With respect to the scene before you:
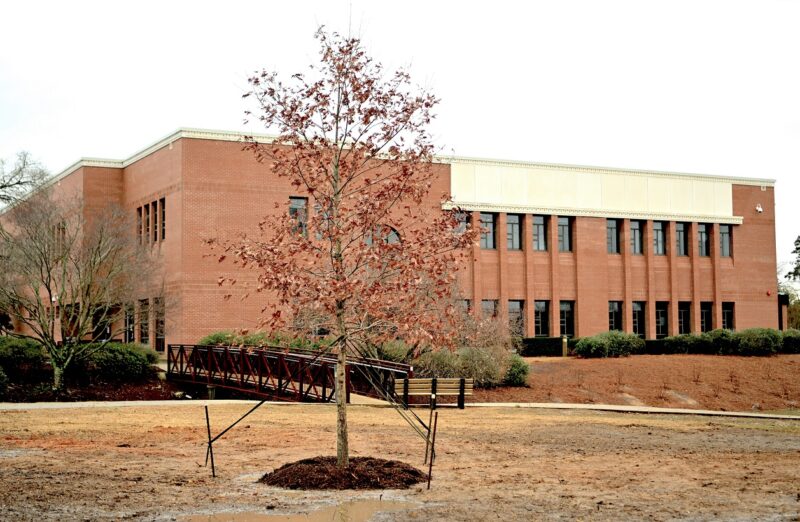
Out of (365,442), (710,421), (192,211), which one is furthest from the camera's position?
(192,211)

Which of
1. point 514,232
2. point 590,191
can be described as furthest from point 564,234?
point 514,232

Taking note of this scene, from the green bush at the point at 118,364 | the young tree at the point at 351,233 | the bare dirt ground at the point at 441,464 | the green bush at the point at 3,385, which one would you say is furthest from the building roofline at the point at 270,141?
the young tree at the point at 351,233

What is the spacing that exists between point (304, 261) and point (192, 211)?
113ft

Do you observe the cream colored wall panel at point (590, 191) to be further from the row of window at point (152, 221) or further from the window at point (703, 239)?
the row of window at point (152, 221)

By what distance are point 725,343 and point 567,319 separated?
10.5 m

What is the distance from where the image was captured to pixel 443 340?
41.2 ft

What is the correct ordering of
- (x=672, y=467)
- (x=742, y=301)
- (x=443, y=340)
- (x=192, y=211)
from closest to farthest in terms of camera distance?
(x=443, y=340) < (x=672, y=467) < (x=192, y=211) < (x=742, y=301)

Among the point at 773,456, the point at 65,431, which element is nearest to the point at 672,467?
the point at 773,456

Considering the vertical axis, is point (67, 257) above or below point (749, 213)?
below

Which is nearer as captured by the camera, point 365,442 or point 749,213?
point 365,442

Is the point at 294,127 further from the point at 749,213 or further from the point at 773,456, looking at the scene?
the point at 749,213

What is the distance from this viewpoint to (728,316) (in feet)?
201

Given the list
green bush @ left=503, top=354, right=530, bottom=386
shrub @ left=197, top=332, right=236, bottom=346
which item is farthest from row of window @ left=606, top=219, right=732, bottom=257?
shrub @ left=197, top=332, right=236, bottom=346

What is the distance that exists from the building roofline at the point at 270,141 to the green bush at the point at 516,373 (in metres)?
10.4
